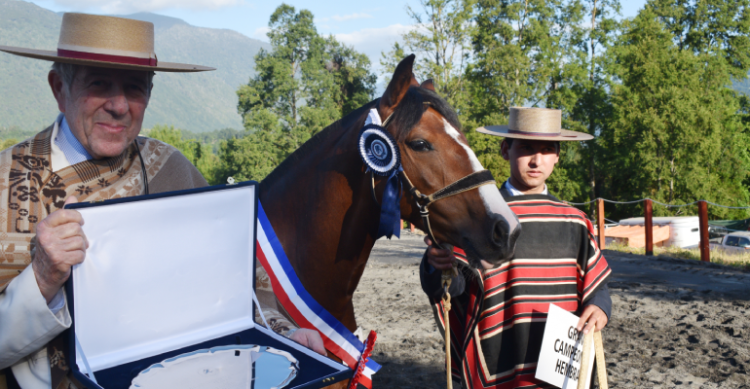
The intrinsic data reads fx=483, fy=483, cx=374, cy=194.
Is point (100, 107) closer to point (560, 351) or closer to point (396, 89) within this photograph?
point (396, 89)

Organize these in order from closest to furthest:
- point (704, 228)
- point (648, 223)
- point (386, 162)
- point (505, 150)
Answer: point (386, 162), point (505, 150), point (704, 228), point (648, 223)

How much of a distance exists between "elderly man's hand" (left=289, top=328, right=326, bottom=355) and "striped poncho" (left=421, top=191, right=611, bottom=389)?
0.87m

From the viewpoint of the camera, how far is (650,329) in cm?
547

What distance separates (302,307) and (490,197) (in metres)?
0.87

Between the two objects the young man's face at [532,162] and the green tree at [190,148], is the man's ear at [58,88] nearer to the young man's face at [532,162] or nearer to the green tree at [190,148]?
the young man's face at [532,162]

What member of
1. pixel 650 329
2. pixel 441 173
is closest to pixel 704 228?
pixel 650 329

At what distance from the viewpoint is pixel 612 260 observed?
10328 mm

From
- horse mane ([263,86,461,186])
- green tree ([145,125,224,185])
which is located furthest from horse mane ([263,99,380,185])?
green tree ([145,125,224,185])

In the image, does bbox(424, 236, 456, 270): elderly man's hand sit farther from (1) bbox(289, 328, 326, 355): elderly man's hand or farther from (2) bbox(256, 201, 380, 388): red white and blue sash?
(1) bbox(289, 328, 326, 355): elderly man's hand

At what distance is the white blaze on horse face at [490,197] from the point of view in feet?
6.01

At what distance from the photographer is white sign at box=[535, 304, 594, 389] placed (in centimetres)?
211

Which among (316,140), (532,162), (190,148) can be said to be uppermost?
(190,148)

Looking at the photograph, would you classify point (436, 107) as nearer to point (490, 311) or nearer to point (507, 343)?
point (490, 311)

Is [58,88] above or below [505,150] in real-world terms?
above
